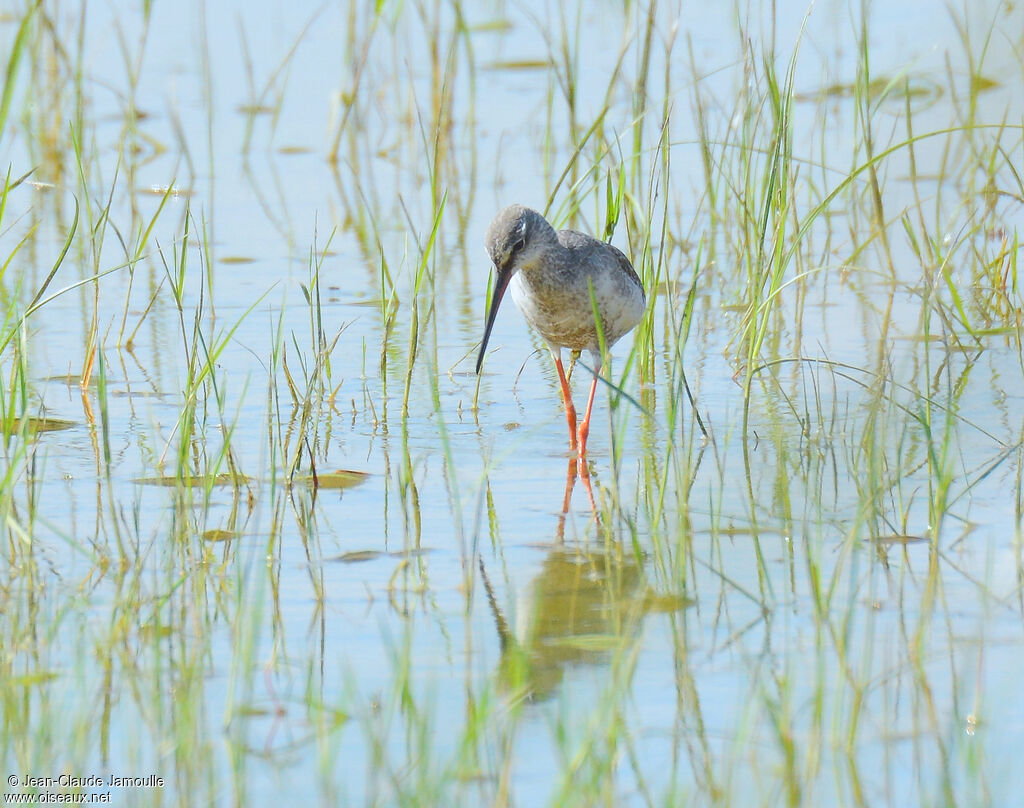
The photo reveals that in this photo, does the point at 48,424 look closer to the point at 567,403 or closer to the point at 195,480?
the point at 195,480

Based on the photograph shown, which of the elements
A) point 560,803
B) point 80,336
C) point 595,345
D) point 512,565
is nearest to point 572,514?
point 512,565

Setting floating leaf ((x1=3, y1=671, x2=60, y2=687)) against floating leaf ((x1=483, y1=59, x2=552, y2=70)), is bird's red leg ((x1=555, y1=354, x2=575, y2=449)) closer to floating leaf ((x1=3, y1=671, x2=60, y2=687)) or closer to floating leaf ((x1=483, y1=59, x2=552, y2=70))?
floating leaf ((x1=3, y1=671, x2=60, y2=687))

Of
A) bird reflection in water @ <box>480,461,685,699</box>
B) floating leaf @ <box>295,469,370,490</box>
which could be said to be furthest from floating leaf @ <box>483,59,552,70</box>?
bird reflection in water @ <box>480,461,685,699</box>

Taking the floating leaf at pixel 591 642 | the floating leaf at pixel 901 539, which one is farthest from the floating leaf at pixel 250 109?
the floating leaf at pixel 591 642

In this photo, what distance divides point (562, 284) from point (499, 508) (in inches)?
61.6

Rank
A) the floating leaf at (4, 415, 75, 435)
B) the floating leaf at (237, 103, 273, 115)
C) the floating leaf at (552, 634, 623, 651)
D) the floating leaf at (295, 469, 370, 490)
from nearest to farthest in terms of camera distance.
Answer: the floating leaf at (552, 634, 623, 651) → the floating leaf at (295, 469, 370, 490) → the floating leaf at (4, 415, 75, 435) → the floating leaf at (237, 103, 273, 115)

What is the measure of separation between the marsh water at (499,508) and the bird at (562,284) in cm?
19

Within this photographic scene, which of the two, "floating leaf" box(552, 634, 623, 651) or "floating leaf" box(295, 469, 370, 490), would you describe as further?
"floating leaf" box(295, 469, 370, 490)

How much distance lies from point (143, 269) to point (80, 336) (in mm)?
1283

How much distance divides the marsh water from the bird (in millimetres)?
187

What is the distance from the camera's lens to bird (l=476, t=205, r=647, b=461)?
20.9 feet

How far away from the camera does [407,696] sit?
3.50 metres

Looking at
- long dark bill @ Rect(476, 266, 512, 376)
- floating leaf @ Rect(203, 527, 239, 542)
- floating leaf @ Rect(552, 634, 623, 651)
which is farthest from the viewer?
long dark bill @ Rect(476, 266, 512, 376)

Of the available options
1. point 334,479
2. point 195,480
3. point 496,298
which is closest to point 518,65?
point 496,298
